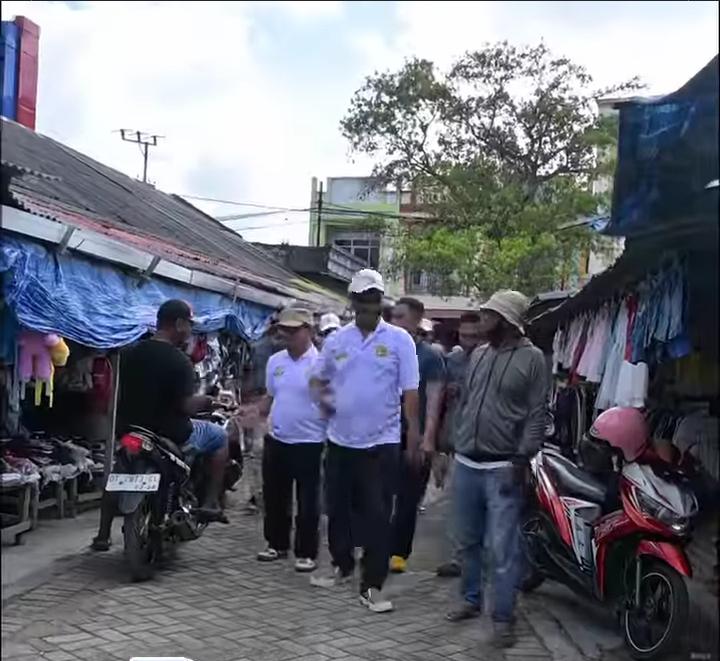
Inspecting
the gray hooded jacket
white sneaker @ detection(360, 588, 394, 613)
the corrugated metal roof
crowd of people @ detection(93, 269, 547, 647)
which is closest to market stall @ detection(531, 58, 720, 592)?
the gray hooded jacket

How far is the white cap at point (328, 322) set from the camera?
5.95 meters

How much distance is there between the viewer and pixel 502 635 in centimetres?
435

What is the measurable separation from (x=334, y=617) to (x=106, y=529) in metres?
1.82

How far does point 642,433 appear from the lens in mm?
3809

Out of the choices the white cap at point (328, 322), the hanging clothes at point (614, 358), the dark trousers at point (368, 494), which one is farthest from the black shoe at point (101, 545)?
the hanging clothes at point (614, 358)

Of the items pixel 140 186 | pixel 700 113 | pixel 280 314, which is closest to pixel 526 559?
pixel 280 314

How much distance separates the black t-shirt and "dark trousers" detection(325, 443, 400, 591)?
896 mm

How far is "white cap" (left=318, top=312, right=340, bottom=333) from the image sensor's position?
595 cm

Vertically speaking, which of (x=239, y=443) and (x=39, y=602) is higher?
(x=239, y=443)

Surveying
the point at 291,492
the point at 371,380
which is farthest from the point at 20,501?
the point at 371,380

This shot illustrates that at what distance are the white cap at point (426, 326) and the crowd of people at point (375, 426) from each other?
0.06 ft

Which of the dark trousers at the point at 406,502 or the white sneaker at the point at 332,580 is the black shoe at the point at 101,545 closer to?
the white sneaker at the point at 332,580

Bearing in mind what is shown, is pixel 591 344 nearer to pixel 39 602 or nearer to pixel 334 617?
pixel 334 617

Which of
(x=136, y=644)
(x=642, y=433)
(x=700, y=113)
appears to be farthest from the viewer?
(x=136, y=644)
